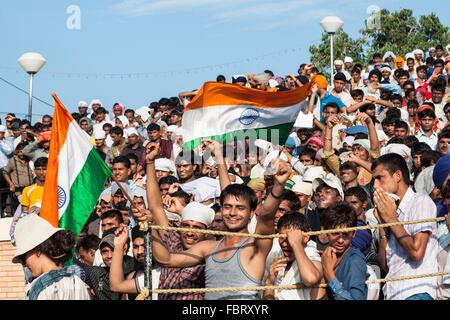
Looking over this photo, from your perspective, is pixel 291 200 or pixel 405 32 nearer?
pixel 291 200

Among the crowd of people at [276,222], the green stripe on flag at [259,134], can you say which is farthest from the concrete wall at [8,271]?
the green stripe on flag at [259,134]

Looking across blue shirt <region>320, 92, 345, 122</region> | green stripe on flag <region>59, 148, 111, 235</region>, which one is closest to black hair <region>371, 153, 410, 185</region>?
green stripe on flag <region>59, 148, 111, 235</region>

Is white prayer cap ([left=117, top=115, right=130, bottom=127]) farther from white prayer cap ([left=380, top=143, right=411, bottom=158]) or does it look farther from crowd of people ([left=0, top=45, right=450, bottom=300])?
white prayer cap ([left=380, top=143, right=411, bottom=158])

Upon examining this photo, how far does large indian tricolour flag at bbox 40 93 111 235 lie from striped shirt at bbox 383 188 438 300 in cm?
360

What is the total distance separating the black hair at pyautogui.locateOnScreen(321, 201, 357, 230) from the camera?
237 inches

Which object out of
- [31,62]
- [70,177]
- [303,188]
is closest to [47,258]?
[70,177]

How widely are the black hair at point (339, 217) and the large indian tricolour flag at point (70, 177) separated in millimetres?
2996

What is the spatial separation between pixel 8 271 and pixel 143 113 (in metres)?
5.85

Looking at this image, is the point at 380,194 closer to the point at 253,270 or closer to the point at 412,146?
the point at 253,270

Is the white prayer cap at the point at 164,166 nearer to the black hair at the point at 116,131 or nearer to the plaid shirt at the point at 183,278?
the black hair at the point at 116,131

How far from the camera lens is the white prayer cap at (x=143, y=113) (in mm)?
17812

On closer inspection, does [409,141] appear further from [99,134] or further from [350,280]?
[99,134]

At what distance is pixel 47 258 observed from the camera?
557 centimetres

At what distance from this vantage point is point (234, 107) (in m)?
8.88
